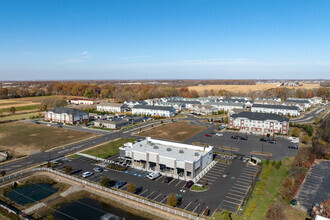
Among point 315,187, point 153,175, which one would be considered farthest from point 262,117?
point 153,175

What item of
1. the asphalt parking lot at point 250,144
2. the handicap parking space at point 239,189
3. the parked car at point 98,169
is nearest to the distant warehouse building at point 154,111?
the asphalt parking lot at point 250,144

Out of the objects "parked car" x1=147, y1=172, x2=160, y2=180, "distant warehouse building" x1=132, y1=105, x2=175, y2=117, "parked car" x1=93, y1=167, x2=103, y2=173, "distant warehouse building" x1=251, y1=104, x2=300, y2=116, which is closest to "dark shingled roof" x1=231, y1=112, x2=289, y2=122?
"distant warehouse building" x1=251, y1=104, x2=300, y2=116

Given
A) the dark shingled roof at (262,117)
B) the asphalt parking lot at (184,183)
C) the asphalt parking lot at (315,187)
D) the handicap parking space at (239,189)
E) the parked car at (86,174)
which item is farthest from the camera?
the dark shingled roof at (262,117)

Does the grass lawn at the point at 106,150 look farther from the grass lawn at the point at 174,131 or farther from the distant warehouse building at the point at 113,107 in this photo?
the distant warehouse building at the point at 113,107

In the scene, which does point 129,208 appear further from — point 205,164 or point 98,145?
point 98,145

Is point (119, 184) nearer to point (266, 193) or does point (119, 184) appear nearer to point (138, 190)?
point (138, 190)

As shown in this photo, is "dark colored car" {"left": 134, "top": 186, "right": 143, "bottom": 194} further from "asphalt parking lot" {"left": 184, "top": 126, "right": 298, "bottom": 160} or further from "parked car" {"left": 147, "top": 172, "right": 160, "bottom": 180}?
"asphalt parking lot" {"left": 184, "top": 126, "right": 298, "bottom": 160}

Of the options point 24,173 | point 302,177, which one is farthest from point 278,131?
point 24,173
